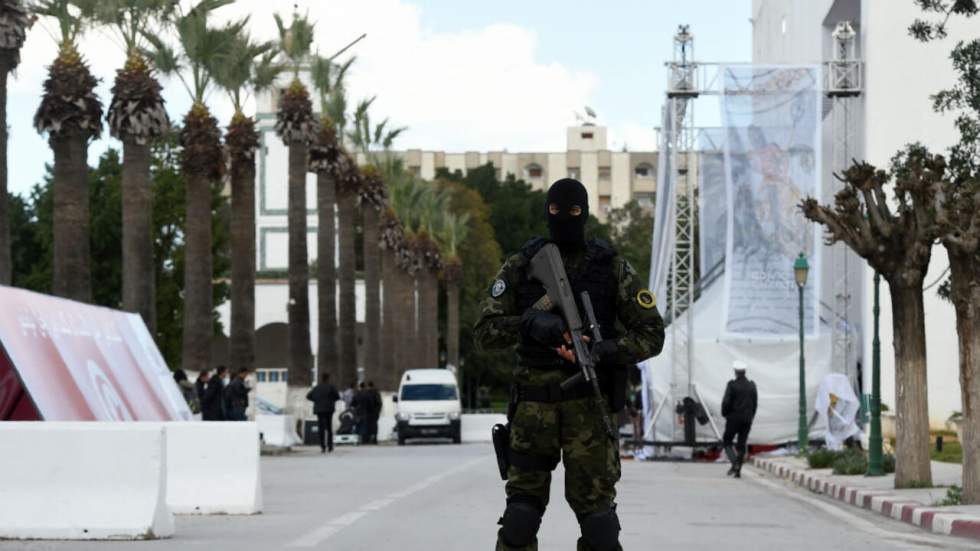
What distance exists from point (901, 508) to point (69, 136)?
70.4 ft

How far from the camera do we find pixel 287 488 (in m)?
23.3

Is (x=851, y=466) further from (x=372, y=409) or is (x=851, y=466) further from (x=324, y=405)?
(x=372, y=409)

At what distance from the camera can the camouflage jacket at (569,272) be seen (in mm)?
8289

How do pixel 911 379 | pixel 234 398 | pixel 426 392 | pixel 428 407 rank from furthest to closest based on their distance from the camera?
pixel 426 392, pixel 428 407, pixel 234 398, pixel 911 379

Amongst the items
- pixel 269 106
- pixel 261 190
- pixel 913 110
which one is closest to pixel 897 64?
pixel 913 110

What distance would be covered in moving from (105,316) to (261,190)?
7838 centimetres

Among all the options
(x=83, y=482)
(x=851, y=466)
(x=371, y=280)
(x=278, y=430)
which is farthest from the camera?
(x=371, y=280)

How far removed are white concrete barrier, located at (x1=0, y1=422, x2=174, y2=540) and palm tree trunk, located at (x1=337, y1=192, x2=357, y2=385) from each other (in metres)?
42.5

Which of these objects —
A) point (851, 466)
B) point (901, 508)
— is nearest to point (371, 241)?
point (851, 466)

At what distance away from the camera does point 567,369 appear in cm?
827

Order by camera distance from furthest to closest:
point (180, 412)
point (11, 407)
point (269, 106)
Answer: point (269, 106) → point (180, 412) → point (11, 407)

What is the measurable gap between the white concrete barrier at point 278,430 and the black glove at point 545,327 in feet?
118

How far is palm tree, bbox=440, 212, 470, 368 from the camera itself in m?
82.9

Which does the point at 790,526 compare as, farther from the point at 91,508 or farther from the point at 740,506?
the point at 91,508
